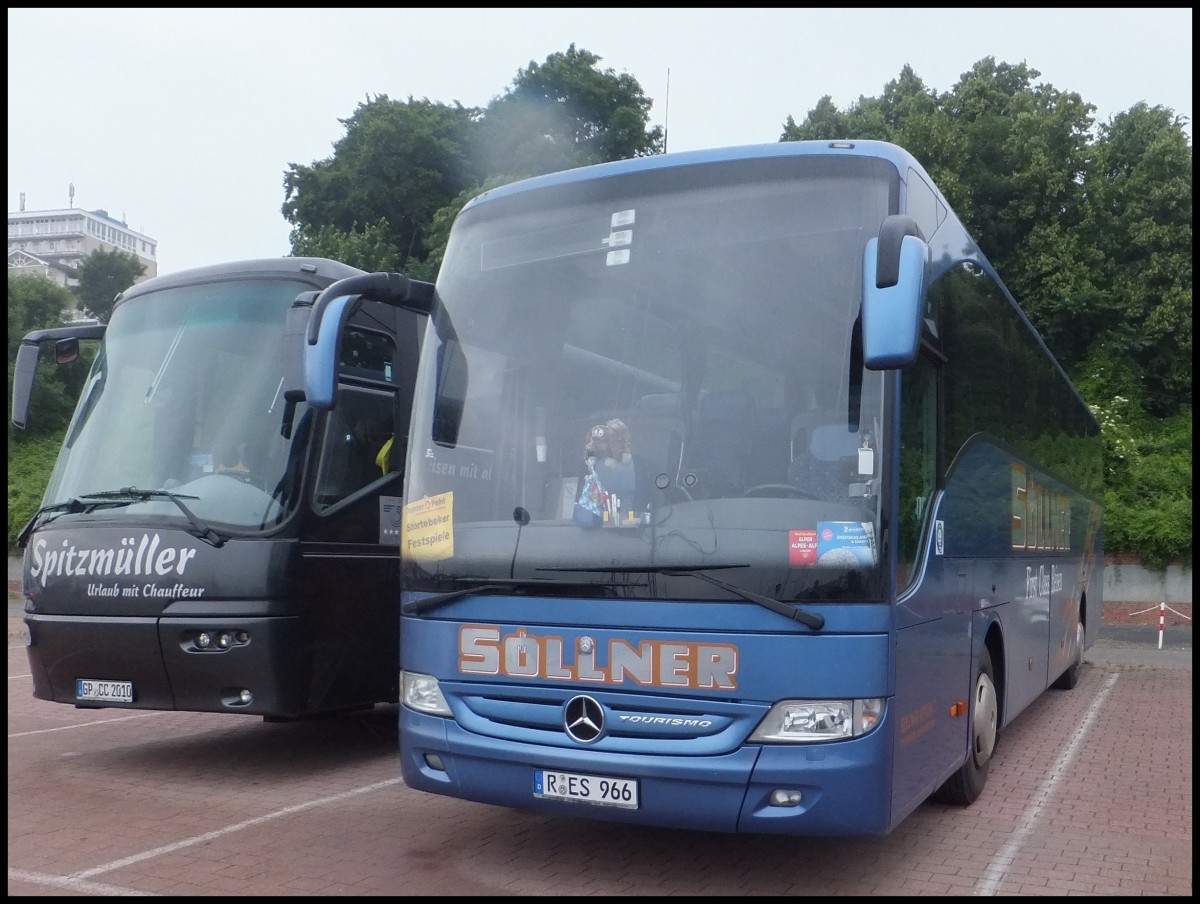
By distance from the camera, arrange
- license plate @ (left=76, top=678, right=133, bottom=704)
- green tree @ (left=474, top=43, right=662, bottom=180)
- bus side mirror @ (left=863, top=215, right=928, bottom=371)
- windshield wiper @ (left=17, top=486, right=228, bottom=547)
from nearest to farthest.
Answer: bus side mirror @ (left=863, top=215, right=928, bottom=371)
windshield wiper @ (left=17, top=486, right=228, bottom=547)
license plate @ (left=76, top=678, right=133, bottom=704)
green tree @ (left=474, top=43, right=662, bottom=180)

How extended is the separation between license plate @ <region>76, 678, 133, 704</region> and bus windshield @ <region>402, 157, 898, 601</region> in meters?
2.84

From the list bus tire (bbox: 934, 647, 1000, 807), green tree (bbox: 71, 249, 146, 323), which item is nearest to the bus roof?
bus tire (bbox: 934, 647, 1000, 807)

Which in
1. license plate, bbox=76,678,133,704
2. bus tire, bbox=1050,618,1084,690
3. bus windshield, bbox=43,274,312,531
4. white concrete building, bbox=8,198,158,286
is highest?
white concrete building, bbox=8,198,158,286

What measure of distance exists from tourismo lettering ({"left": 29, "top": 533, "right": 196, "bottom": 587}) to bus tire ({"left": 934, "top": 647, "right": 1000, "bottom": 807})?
4714mm

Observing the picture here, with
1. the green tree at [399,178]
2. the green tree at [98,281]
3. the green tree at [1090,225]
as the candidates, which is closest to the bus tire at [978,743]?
the green tree at [1090,225]

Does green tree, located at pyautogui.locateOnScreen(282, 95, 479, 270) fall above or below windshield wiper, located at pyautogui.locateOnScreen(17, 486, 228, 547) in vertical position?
above

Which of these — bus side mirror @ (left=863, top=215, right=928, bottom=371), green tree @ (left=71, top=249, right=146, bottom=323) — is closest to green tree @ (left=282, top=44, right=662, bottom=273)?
green tree @ (left=71, top=249, right=146, bottom=323)

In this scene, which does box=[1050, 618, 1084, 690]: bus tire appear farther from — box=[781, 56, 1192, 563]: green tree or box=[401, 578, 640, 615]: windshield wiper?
box=[781, 56, 1192, 563]: green tree

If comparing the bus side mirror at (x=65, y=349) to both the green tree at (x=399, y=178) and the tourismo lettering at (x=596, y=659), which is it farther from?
the green tree at (x=399, y=178)

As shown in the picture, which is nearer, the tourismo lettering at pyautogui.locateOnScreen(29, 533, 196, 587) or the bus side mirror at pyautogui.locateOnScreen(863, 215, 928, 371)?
the bus side mirror at pyautogui.locateOnScreen(863, 215, 928, 371)

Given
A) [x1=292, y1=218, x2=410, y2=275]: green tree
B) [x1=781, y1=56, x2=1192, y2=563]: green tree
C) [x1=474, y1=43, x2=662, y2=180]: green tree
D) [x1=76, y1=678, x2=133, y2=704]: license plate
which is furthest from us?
[x1=474, y1=43, x2=662, y2=180]: green tree

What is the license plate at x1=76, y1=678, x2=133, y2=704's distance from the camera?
24.9 feet

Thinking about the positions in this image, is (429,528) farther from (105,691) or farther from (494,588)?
(105,691)

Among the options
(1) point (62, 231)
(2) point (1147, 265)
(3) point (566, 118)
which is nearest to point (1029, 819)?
(2) point (1147, 265)
